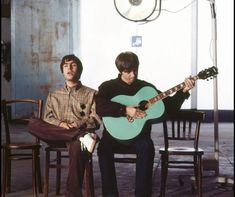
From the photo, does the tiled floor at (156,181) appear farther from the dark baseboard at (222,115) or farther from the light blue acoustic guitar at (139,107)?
the dark baseboard at (222,115)

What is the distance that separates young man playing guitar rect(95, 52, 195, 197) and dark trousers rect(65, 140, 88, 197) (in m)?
0.20

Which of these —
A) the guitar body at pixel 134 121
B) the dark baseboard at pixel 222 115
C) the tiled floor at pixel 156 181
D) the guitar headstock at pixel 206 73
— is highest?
the guitar headstock at pixel 206 73

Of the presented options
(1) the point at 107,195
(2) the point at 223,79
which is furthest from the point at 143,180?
(2) the point at 223,79

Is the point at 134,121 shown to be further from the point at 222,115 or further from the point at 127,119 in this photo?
the point at 222,115

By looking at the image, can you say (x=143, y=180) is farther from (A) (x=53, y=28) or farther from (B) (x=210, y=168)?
(A) (x=53, y=28)

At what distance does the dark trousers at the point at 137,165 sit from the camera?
352 cm

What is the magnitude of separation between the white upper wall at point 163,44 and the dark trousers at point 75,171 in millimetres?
6311

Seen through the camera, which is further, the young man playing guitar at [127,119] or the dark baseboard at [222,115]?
the dark baseboard at [222,115]

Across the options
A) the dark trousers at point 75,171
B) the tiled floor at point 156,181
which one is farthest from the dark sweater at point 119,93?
the tiled floor at point 156,181

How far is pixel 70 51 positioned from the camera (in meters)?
9.21

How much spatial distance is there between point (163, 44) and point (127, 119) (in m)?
6.28

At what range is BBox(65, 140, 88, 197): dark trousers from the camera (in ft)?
11.4

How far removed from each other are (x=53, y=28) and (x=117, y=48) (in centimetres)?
147

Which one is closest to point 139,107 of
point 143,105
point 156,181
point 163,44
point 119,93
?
point 143,105
